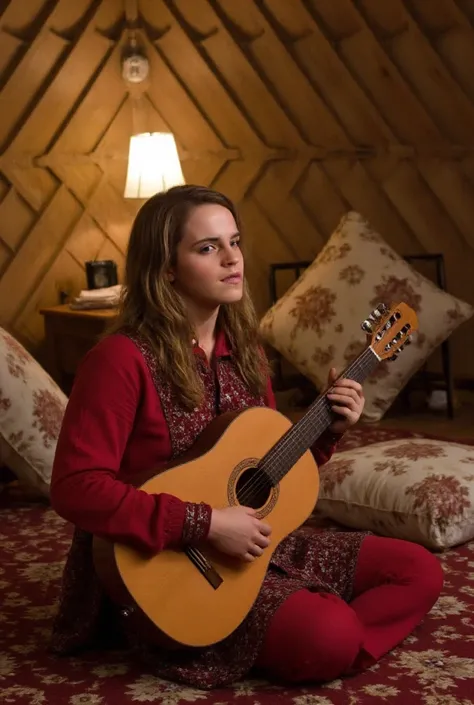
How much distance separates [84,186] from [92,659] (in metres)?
2.43

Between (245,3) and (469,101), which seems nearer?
(469,101)

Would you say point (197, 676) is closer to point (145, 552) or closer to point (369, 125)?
point (145, 552)

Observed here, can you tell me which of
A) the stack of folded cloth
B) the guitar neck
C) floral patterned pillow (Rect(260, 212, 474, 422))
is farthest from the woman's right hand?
the stack of folded cloth

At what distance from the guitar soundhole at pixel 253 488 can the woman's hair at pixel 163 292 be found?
0.47ft

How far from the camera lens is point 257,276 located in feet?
13.3

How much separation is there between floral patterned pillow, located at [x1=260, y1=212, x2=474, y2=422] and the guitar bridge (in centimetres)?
194

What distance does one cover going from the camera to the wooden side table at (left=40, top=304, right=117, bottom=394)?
3.63 meters

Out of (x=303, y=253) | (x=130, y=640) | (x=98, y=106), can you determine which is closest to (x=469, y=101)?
(x=303, y=253)

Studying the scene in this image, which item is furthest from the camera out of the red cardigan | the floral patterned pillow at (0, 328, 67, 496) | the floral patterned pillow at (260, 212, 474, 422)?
the floral patterned pillow at (260, 212, 474, 422)

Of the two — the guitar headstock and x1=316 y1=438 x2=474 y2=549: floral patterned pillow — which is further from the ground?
the guitar headstock

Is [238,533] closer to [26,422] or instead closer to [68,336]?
[26,422]

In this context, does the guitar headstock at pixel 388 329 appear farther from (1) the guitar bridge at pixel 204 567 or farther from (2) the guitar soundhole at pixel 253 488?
(1) the guitar bridge at pixel 204 567

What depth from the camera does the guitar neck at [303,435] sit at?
1777mm

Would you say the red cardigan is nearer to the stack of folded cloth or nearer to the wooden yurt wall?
the stack of folded cloth
